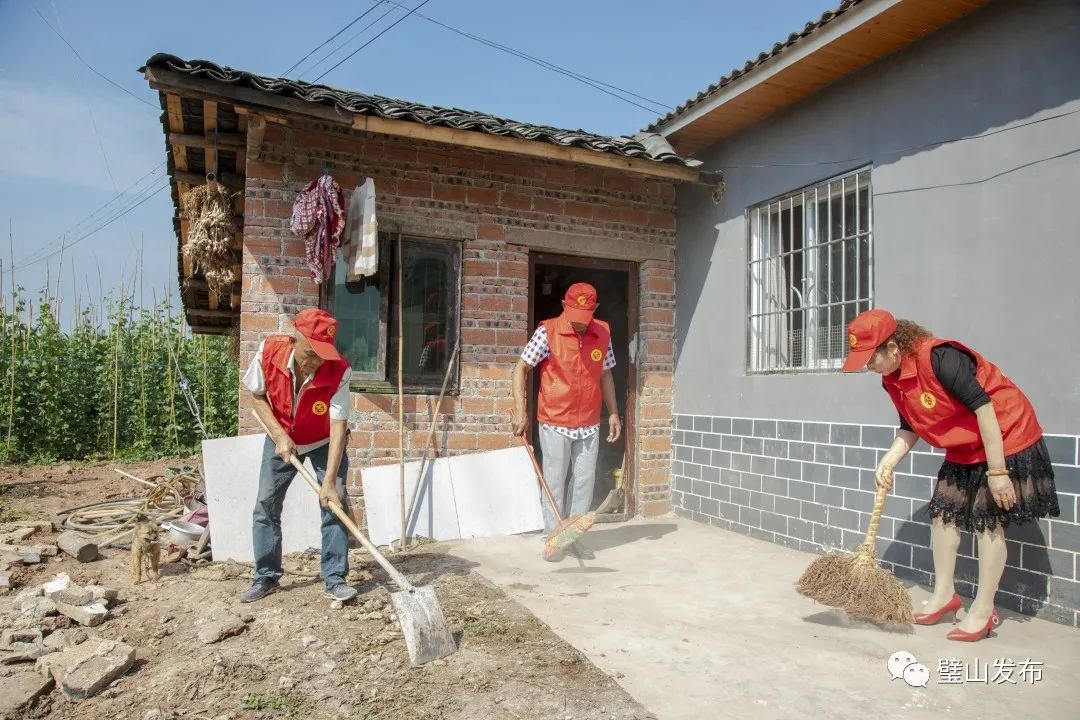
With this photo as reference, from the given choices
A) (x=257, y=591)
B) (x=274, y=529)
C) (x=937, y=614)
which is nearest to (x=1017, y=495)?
(x=937, y=614)

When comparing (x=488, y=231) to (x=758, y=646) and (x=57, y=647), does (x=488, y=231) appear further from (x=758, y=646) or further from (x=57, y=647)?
(x=57, y=647)

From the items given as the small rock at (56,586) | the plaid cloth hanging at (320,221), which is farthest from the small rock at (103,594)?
the plaid cloth hanging at (320,221)

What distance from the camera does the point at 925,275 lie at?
4.64m

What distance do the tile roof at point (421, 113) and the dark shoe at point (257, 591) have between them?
3.17 metres

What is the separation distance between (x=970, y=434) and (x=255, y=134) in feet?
15.9

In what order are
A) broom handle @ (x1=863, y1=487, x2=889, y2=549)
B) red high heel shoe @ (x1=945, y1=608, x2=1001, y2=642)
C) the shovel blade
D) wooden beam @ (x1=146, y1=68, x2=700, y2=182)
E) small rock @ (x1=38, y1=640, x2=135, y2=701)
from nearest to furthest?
small rock @ (x1=38, y1=640, x2=135, y2=701)
the shovel blade
red high heel shoe @ (x1=945, y1=608, x2=1001, y2=642)
broom handle @ (x1=863, y1=487, x2=889, y2=549)
wooden beam @ (x1=146, y1=68, x2=700, y2=182)

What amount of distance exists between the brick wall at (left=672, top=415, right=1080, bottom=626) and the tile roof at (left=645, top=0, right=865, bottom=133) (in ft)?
8.66

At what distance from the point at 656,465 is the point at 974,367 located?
12.4ft

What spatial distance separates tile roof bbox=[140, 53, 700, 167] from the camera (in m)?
4.77

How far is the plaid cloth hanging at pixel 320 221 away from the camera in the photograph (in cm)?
545

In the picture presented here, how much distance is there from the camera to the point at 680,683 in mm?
3064

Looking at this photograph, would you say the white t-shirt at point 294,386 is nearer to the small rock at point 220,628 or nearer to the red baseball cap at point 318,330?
the red baseball cap at point 318,330

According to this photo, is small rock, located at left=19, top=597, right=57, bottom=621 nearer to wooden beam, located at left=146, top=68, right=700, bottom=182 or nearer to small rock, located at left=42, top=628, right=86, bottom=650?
small rock, located at left=42, top=628, right=86, bottom=650

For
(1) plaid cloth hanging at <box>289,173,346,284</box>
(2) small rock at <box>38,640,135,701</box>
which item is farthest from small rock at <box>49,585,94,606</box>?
(1) plaid cloth hanging at <box>289,173,346,284</box>
